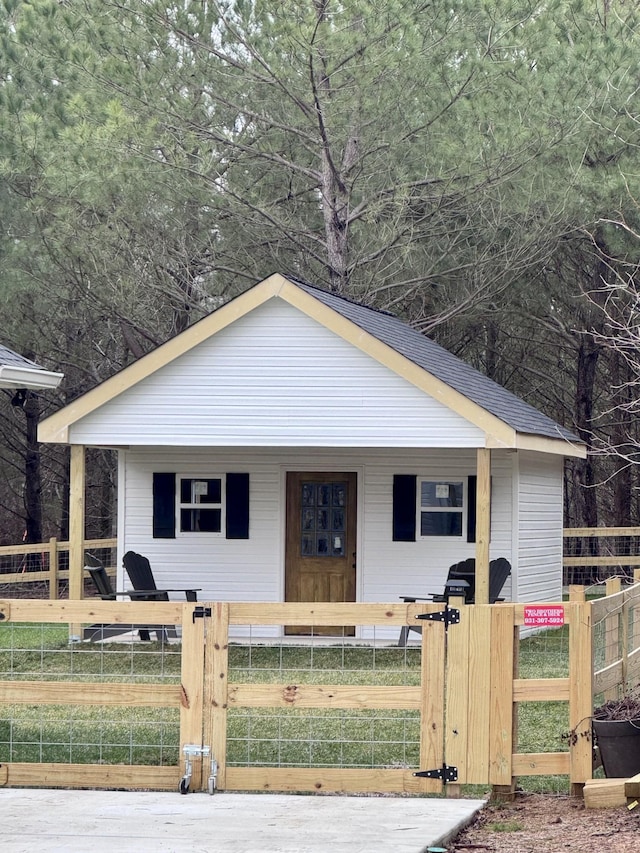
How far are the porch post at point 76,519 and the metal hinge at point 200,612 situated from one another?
8399 millimetres

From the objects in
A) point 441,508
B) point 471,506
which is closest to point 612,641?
point 471,506

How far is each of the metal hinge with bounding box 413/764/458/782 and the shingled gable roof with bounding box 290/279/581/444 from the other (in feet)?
26.0

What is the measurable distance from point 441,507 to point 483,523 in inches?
81.8

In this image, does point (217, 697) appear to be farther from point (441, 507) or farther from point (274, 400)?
point (441, 507)

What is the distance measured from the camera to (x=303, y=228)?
73.6ft

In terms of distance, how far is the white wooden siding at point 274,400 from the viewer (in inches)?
609

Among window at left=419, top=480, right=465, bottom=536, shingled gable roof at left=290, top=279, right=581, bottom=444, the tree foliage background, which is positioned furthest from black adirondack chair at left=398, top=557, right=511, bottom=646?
the tree foliage background

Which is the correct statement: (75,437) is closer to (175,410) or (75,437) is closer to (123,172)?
(175,410)

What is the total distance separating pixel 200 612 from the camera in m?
7.72

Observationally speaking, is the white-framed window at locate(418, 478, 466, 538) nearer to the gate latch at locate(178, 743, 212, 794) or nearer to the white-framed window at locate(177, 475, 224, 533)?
the white-framed window at locate(177, 475, 224, 533)

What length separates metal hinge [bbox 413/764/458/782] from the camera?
7.53m

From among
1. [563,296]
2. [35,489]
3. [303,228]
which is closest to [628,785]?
[303,228]

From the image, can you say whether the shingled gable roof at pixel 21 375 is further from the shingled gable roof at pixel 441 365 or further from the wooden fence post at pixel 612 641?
Result: the shingled gable roof at pixel 441 365

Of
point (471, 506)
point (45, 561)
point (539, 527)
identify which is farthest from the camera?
point (45, 561)
